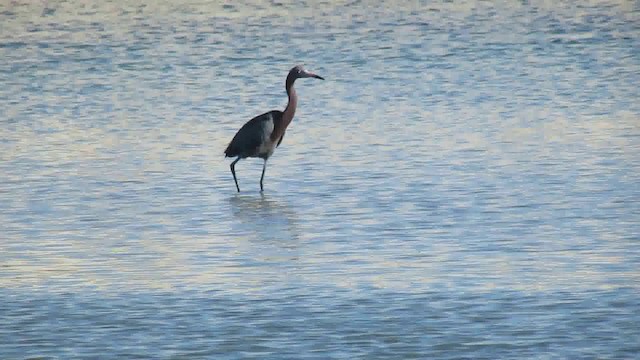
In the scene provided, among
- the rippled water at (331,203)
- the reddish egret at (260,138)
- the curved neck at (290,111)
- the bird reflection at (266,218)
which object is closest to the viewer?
the rippled water at (331,203)

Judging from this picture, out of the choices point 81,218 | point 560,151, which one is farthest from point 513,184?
point 81,218

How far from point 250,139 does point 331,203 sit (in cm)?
240

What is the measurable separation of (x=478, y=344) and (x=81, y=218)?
5849mm

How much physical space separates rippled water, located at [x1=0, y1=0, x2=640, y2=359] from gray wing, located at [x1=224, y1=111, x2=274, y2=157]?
348mm

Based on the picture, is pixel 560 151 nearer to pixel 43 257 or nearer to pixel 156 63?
pixel 43 257

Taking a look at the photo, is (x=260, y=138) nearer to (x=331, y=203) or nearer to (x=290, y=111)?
(x=290, y=111)

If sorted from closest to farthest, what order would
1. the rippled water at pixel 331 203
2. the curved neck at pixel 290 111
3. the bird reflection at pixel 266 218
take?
the rippled water at pixel 331 203
the bird reflection at pixel 266 218
the curved neck at pixel 290 111

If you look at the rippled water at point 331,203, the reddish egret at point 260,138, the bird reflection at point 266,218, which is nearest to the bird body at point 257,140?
the reddish egret at point 260,138

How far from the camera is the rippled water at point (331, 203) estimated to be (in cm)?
1080

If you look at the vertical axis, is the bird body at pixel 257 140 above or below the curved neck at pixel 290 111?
below

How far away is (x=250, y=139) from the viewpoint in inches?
703

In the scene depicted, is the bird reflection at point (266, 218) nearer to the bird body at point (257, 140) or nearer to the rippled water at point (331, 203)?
the rippled water at point (331, 203)

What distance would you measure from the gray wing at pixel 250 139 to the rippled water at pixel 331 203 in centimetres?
35

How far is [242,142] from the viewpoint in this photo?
703 inches
